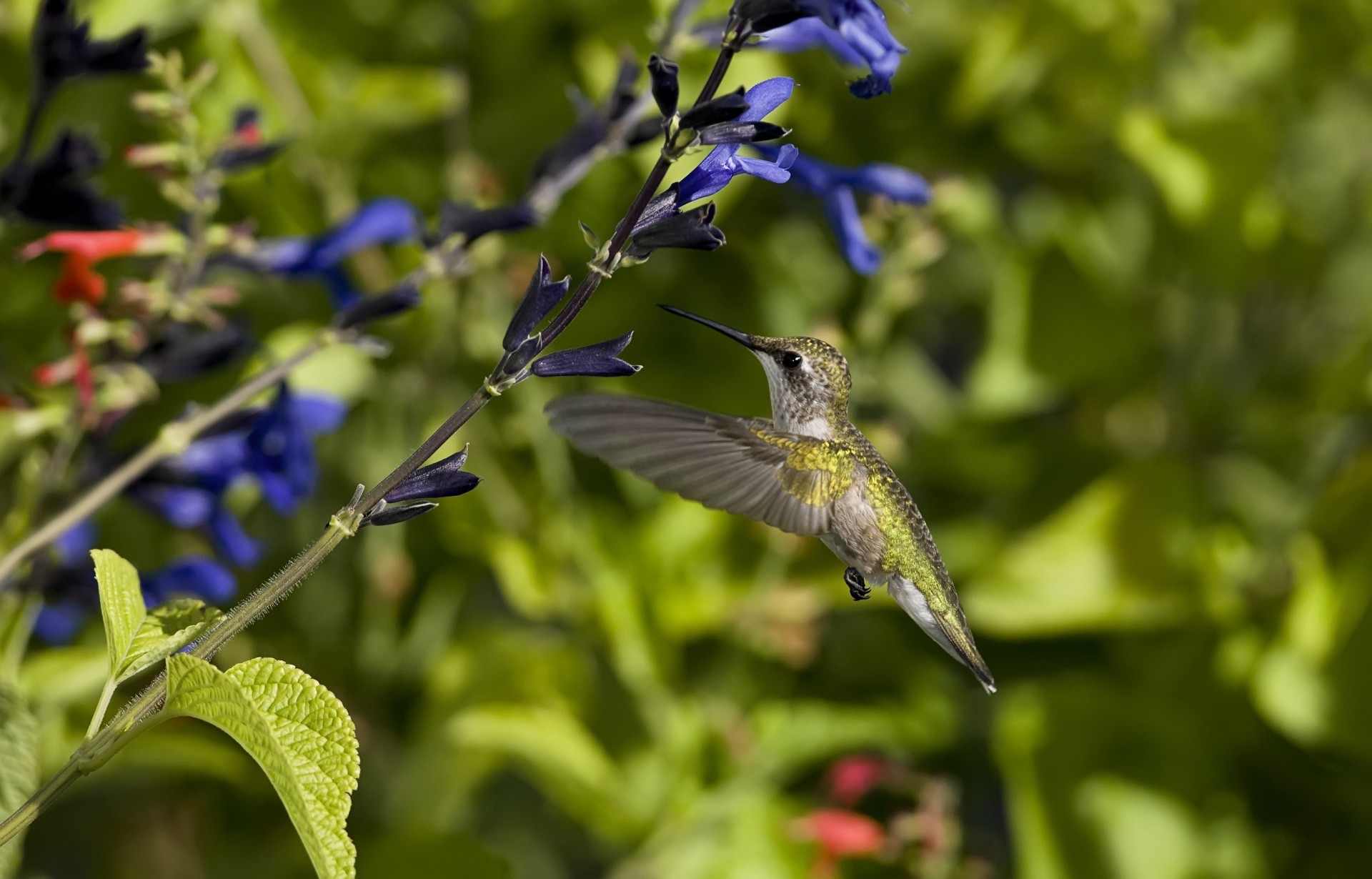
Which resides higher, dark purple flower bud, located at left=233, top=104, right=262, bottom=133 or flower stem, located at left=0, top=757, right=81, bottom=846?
dark purple flower bud, located at left=233, top=104, right=262, bottom=133

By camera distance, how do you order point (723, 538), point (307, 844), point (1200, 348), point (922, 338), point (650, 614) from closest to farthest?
point (307, 844) → point (650, 614) → point (723, 538) → point (1200, 348) → point (922, 338)

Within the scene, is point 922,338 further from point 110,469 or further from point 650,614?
point 110,469

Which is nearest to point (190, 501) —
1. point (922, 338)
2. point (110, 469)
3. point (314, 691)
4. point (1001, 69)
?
point (110, 469)

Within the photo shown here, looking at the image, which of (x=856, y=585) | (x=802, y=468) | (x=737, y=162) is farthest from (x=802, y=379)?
(x=737, y=162)

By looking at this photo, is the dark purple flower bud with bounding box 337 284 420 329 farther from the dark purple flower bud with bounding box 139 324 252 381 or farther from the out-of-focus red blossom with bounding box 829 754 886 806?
the out-of-focus red blossom with bounding box 829 754 886 806

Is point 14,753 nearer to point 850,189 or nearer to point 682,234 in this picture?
point 682,234

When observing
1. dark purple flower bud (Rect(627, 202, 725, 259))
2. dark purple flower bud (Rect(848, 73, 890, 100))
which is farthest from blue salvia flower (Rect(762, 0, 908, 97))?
dark purple flower bud (Rect(627, 202, 725, 259))
